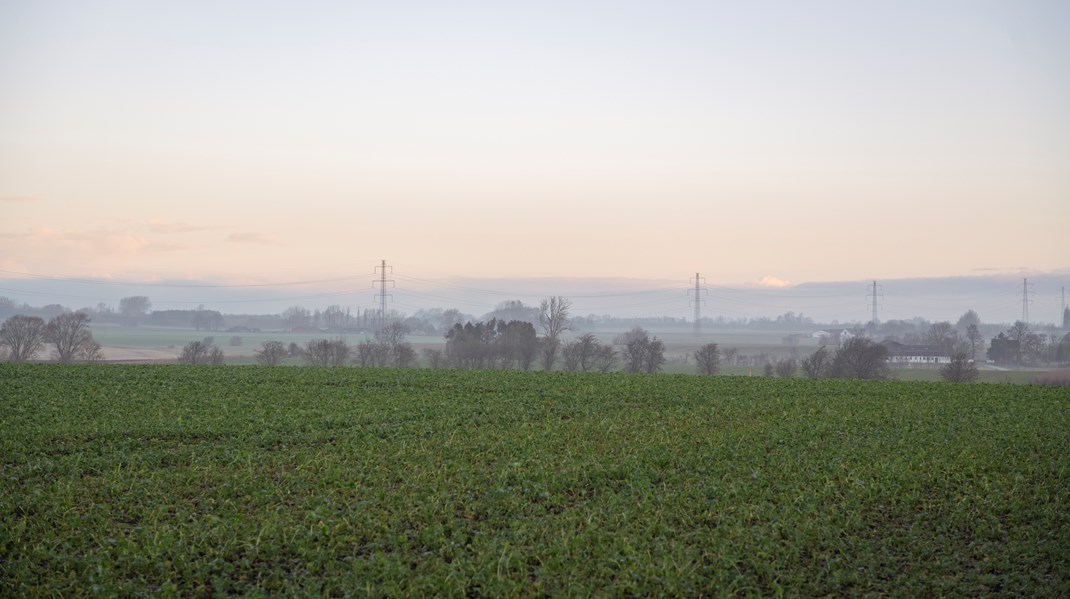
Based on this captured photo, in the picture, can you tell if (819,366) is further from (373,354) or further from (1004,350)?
(1004,350)

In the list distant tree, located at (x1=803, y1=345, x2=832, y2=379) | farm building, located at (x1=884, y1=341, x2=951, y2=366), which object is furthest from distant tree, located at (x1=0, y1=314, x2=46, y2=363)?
farm building, located at (x1=884, y1=341, x2=951, y2=366)

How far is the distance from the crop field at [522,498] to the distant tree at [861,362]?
Result: 134ft

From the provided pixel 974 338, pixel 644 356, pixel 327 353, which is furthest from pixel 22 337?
pixel 974 338

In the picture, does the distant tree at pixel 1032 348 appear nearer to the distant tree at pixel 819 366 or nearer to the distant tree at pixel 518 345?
the distant tree at pixel 819 366

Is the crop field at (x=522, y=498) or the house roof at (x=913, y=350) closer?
the crop field at (x=522, y=498)

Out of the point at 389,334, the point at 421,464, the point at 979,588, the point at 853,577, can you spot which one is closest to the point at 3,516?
the point at 421,464

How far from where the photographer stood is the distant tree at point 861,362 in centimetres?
6134

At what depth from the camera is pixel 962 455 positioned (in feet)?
53.0

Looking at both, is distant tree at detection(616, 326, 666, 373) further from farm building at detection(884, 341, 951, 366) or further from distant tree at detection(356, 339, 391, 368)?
farm building at detection(884, 341, 951, 366)

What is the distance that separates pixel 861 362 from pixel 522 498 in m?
54.9

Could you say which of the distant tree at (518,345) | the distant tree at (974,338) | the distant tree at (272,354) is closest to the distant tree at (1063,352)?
the distant tree at (974,338)

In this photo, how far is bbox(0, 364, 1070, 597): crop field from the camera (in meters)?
10.3

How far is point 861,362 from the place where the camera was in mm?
62000

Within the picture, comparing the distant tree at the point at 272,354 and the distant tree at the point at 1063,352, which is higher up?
the distant tree at the point at 1063,352
